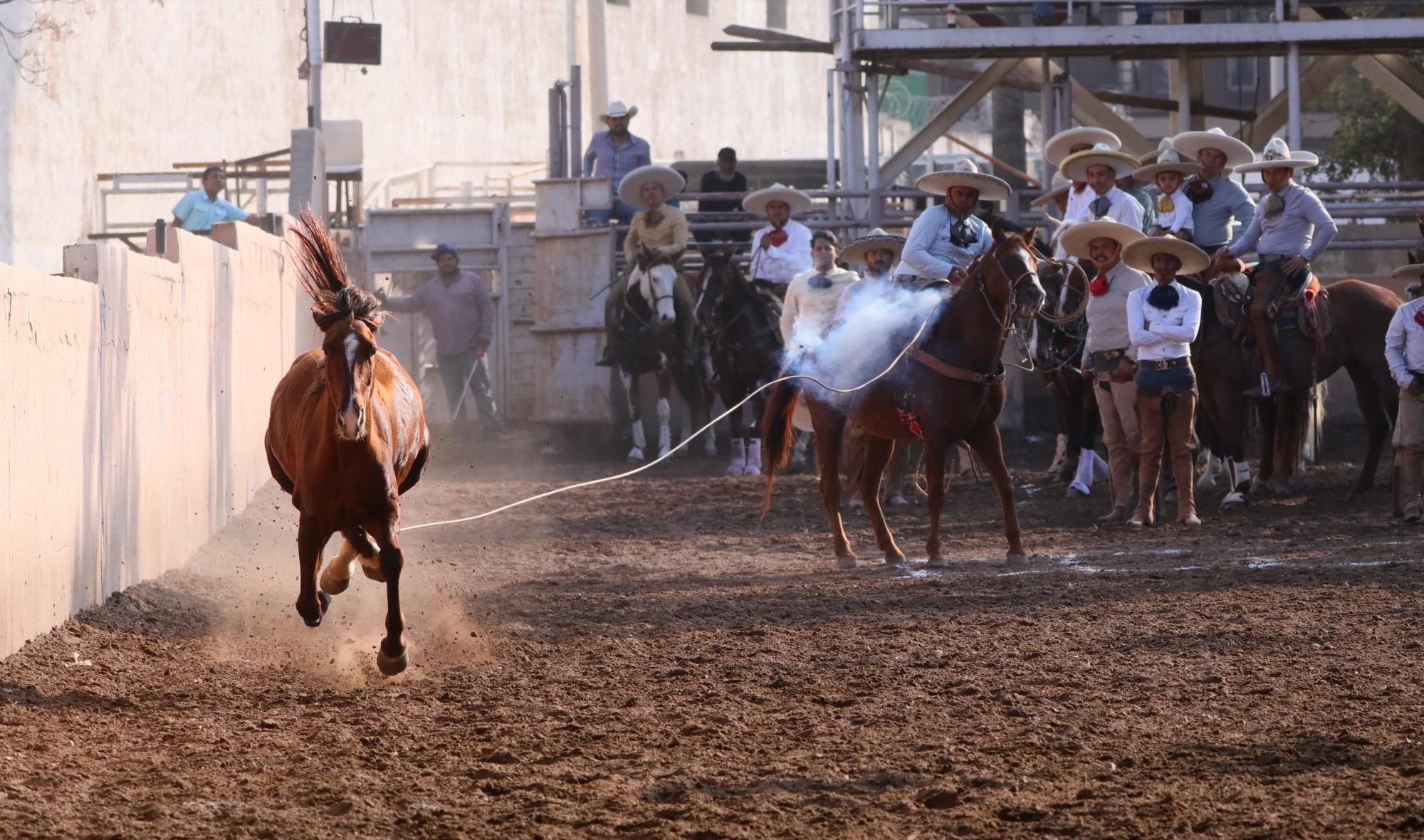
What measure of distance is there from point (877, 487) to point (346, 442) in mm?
4579

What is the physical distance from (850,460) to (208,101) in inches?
658

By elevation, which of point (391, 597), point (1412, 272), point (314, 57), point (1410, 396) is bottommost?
point (391, 597)

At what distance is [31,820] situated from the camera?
5156 mm

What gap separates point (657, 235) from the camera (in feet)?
59.3

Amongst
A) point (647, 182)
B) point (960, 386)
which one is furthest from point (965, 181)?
point (647, 182)

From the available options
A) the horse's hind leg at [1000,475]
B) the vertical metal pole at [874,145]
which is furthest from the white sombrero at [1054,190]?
the horse's hind leg at [1000,475]

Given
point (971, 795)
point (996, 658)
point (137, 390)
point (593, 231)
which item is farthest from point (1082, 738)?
point (593, 231)

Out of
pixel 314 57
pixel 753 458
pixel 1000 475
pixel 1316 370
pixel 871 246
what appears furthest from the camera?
pixel 314 57

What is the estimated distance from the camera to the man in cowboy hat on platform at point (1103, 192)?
13688 mm

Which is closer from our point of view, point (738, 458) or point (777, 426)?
point (777, 426)

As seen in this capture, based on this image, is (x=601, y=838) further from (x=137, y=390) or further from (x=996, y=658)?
(x=137, y=390)

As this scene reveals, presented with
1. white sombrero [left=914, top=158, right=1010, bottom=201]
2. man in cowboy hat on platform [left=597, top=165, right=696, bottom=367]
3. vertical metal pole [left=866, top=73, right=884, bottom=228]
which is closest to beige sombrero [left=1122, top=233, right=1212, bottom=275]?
white sombrero [left=914, top=158, right=1010, bottom=201]

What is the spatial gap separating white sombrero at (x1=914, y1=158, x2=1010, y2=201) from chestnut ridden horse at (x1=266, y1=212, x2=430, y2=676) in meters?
4.85

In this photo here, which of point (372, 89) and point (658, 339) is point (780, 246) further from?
point (372, 89)
